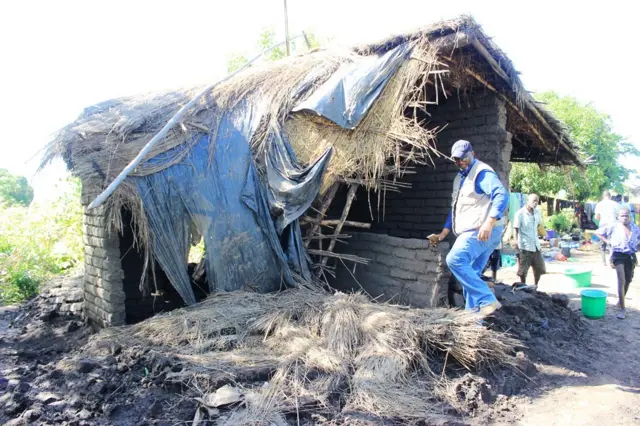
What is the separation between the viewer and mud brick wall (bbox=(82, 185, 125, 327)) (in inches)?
192

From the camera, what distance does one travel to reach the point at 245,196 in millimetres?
4871

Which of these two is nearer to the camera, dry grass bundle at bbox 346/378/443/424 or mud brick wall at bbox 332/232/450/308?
dry grass bundle at bbox 346/378/443/424

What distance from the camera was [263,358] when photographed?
3.44 meters

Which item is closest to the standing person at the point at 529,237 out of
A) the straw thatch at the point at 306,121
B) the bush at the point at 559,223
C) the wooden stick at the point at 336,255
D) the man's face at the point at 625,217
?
the man's face at the point at 625,217

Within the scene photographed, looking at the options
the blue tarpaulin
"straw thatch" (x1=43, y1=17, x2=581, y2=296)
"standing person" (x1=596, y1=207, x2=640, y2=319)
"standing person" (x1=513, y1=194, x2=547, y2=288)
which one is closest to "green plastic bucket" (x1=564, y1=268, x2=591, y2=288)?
"standing person" (x1=513, y1=194, x2=547, y2=288)

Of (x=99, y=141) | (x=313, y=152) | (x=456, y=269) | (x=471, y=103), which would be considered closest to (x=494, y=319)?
(x=456, y=269)

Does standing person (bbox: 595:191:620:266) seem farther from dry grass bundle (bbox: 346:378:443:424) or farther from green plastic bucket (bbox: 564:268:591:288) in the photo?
dry grass bundle (bbox: 346:378:443:424)

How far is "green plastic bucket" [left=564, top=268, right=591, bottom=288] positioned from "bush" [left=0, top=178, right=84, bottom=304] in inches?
363

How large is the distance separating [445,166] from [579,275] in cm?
339

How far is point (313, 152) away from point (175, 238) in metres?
1.78

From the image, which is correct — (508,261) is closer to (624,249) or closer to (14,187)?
(624,249)

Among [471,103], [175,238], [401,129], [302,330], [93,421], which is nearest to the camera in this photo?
[93,421]

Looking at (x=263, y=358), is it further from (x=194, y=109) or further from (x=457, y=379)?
(x=194, y=109)

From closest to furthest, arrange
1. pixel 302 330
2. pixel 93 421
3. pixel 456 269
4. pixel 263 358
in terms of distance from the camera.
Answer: pixel 93 421, pixel 263 358, pixel 302 330, pixel 456 269
